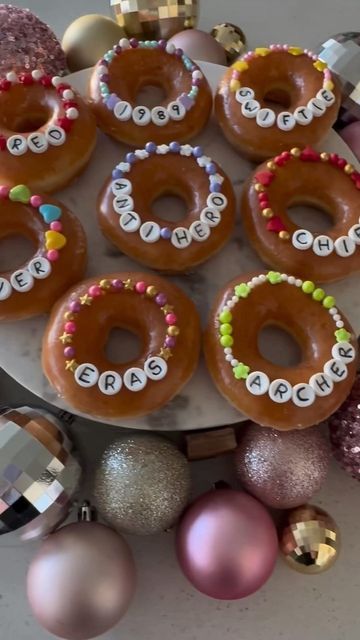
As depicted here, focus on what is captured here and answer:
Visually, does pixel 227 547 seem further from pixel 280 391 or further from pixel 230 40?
pixel 230 40

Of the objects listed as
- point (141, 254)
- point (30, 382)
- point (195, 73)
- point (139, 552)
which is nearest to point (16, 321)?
point (30, 382)

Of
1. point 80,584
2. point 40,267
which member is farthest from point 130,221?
point 80,584

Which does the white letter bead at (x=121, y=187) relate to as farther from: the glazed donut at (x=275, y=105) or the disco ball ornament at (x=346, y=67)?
the disco ball ornament at (x=346, y=67)

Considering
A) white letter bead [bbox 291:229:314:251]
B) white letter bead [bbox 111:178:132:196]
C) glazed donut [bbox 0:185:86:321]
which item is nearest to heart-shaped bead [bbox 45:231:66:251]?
glazed donut [bbox 0:185:86:321]

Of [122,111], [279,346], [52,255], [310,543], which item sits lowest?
[310,543]

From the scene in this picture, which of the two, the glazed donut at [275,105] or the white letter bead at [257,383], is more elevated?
the glazed donut at [275,105]

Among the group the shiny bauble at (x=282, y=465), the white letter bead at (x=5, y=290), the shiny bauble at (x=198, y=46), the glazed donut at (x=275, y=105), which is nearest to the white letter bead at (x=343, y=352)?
the shiny bauble at (x=282, y=465)
